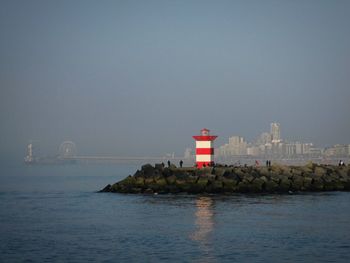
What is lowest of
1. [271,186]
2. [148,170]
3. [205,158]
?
[271,186]

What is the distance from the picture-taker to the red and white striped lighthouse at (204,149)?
3884cm

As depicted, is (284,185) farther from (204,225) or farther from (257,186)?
(204,225)

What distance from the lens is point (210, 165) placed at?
1545 inches

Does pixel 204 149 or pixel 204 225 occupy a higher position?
pixel 204 149

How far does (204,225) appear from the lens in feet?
75.5

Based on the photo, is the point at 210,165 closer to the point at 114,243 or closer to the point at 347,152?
the point at 114,243

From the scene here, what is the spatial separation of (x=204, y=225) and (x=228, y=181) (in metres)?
13.6

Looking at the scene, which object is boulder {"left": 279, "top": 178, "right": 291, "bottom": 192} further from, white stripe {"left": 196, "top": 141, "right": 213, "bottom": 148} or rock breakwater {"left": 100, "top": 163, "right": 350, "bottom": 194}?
white stripe {"left": 196, "top": 141, "right": 213, "bottom": 148}

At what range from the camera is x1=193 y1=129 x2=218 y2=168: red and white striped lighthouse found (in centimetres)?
3884

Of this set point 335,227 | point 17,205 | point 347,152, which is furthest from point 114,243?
point 347,152

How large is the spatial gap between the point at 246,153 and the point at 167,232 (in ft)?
242

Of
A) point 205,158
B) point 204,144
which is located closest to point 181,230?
point 204,144

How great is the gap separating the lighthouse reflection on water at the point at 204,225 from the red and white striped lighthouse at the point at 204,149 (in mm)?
6768

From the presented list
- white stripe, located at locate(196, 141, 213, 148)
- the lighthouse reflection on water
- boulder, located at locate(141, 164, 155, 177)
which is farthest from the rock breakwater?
the lighthouse reflection on water
